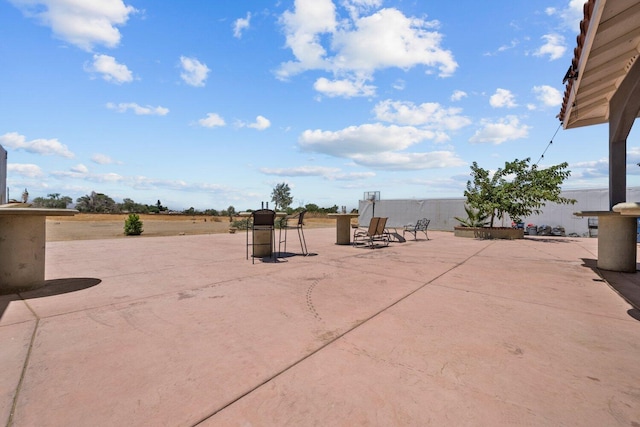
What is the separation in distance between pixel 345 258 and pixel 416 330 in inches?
163

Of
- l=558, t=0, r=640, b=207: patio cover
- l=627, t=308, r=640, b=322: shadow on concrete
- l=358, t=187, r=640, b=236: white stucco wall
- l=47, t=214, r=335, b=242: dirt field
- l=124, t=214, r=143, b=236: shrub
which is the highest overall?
l=558, t=0, r=640, b=207: patio cover

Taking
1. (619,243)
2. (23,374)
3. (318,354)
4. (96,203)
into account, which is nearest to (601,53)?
(619,243)

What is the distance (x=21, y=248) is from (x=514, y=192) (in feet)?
52.4

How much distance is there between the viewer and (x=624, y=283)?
461 cm

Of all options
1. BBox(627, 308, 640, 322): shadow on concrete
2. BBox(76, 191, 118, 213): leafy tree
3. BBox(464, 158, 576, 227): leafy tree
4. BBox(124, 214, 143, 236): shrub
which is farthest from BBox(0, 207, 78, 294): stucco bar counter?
BBox(76, 191, 118, 213): leafy tree

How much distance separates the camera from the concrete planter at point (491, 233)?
13.2 meters

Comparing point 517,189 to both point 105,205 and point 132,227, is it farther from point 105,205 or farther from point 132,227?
point 105,205

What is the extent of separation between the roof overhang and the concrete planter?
6.62m

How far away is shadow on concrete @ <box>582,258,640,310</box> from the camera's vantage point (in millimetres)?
3744

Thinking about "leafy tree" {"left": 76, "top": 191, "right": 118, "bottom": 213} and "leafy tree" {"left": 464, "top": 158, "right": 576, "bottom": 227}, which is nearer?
"leafy tree" {"left": 464, "top": 158, "right": 576, "bottom": 227}

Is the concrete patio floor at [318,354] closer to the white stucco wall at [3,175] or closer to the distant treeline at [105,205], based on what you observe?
the white stucco wall at [3,175]

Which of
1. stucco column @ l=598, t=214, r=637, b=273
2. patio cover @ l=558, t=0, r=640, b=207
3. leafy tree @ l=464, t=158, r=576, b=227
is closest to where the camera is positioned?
patio cover @ l=558, t=0, r=640, b=207

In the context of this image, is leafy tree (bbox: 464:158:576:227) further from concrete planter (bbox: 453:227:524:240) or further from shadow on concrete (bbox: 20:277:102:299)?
shadow on concrete (bbox: 20:277:102:299)

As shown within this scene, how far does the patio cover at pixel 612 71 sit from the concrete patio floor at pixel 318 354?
3.51m
